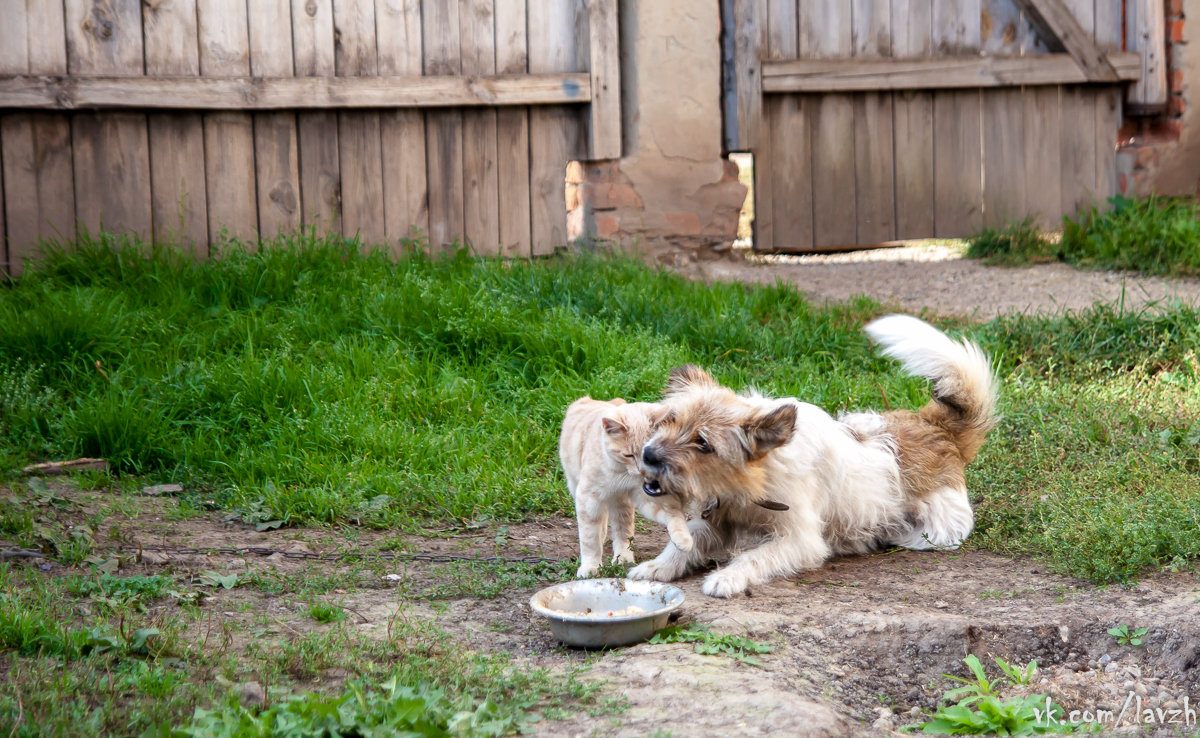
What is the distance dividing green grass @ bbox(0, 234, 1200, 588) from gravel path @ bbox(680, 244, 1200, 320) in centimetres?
65

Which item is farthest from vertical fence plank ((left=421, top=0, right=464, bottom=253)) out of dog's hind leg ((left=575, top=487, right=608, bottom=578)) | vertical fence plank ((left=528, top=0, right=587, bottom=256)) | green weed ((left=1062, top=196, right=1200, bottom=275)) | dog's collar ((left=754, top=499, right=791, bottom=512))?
green weed ((left=1062, top=196, right=1200, bottom=275))

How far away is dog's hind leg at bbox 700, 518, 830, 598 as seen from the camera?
379cm

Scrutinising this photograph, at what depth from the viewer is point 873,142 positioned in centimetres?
892

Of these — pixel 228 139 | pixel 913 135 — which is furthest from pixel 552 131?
pixel 913 135

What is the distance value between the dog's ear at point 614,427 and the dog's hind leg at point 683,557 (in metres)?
0.50

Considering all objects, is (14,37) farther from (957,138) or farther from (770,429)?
(957,138)

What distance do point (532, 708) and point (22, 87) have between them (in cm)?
587

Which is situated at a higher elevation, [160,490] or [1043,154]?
[1043,154]

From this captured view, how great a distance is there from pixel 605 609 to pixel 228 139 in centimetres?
514

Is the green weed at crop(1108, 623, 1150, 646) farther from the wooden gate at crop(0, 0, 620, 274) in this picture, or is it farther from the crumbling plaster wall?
the wooden gate at crop(0, 0, 620, 274)

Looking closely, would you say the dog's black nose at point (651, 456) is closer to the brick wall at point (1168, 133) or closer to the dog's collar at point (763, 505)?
the dog's collar at point (763, 505)

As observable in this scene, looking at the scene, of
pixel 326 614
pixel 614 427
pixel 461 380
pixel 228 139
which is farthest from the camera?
pixel 228 139

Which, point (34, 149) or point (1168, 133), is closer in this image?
point (34, 149)

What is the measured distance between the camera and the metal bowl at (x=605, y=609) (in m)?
3.20
